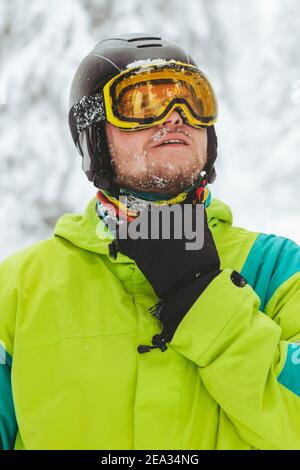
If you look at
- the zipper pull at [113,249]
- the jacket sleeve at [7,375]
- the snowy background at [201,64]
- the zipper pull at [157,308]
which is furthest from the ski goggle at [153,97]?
the snowy background at [201,64]

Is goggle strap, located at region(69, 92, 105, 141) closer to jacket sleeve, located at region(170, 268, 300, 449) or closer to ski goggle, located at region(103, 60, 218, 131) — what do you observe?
ski goggle, located at region(103, 60, 218, 131)

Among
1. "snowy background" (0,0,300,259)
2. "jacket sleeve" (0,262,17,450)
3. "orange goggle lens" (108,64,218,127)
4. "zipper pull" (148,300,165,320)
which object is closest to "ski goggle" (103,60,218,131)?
"orange goggle lens" (108,64,218,127)

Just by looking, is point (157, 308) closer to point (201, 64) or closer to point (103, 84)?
point (103, 84)

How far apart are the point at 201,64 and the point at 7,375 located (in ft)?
21.8

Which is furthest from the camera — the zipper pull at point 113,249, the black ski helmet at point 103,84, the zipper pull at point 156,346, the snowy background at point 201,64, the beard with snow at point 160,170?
the snowy background at point 201,64

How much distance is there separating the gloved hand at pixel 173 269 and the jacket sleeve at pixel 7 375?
448 mm

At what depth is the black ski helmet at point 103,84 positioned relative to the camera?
209cm

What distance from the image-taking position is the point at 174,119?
1.96 m

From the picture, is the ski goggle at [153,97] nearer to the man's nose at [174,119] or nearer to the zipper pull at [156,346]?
the man's nose at [174,119]

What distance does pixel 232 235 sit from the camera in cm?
194

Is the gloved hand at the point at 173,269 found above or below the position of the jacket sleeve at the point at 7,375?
above

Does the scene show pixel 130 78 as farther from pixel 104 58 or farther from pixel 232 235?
pixel 232 235

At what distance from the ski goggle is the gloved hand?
1.70ft

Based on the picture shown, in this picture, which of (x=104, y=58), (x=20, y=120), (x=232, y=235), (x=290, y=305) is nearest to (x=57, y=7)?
(x=20, y=120)
